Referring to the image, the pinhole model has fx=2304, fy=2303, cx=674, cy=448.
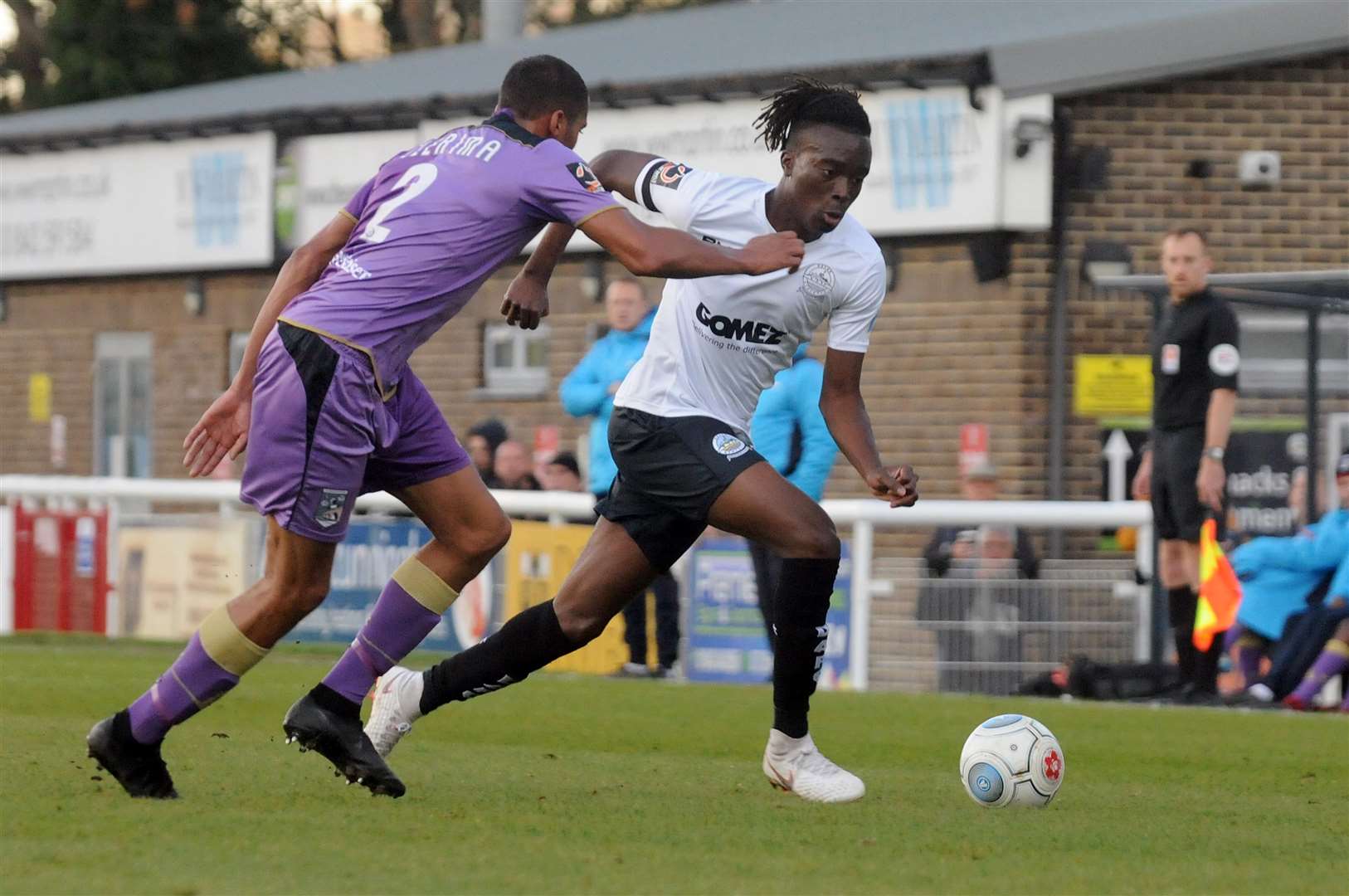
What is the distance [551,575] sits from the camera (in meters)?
14.2

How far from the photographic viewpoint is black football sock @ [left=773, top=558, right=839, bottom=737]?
22.5ft

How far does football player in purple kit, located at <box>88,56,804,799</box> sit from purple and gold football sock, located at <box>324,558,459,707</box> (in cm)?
13

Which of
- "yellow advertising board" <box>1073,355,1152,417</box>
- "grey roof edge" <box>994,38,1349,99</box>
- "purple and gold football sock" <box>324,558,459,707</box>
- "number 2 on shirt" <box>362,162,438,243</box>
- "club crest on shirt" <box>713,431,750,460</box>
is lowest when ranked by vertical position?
"purple and gold football sock" <box>324,558,459,707</box>

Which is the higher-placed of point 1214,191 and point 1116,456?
point 1214,191

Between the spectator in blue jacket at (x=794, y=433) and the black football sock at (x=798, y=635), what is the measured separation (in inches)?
186

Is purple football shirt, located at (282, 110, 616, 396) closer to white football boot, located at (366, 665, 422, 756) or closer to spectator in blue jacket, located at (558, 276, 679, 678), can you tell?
white football boot, located at (366, 665, 422, 756)

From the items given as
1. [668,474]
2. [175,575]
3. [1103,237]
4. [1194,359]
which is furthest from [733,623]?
[668,474]

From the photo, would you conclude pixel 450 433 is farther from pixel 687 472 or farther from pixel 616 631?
pixel 616 631

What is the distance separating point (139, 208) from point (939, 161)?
987cm

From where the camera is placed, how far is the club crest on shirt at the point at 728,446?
6.88 m

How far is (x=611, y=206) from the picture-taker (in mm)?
6223

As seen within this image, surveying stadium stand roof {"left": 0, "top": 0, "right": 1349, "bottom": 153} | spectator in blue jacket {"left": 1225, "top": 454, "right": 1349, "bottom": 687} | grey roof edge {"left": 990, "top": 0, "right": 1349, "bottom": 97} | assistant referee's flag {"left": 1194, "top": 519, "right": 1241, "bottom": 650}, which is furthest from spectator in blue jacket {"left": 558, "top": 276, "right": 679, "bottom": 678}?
stadium stand roof {"left": 0, "top": 0, "right": 1349, "bottom": 153}

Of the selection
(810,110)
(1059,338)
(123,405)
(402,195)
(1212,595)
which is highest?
(810,110)

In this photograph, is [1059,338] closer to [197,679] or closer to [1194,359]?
[1194,359]
